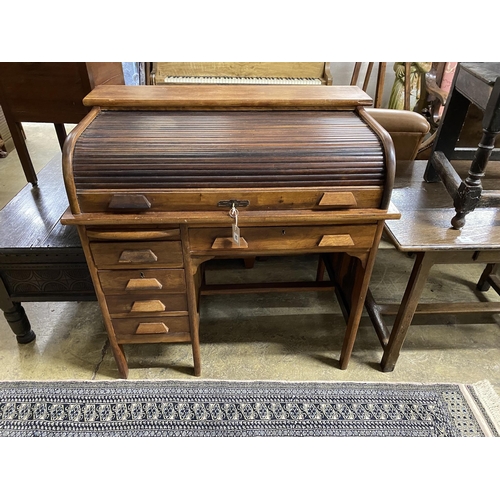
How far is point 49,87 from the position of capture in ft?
6.23

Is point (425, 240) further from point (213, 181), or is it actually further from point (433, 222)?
point (213, 181)

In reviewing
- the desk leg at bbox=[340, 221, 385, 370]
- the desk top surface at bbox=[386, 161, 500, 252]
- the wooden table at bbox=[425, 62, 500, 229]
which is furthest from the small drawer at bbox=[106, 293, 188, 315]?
the wooden table at bbox=[425, 62, 500, 229]

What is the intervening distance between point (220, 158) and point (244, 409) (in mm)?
1167

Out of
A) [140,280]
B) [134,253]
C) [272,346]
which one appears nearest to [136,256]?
[134,253]

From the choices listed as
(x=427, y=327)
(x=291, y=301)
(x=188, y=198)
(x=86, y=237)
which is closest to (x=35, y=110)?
(x=86, y=237)

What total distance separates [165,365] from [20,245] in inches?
36.0

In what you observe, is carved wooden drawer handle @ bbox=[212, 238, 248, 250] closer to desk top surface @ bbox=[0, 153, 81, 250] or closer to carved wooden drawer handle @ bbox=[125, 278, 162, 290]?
carved wooden drawer handle @ bbox=[125, 278, 162, 290]

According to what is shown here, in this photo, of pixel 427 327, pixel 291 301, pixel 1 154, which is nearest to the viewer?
pixel 427 327

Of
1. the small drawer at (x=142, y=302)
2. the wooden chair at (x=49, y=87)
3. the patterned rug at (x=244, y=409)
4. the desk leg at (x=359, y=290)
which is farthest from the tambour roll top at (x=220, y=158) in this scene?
the patterned rug at (x=244, y=409)

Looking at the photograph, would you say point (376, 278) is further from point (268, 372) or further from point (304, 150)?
point (304, 150)

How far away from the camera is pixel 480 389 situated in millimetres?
1866

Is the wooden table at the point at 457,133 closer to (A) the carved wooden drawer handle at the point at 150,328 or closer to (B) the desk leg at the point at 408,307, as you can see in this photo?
(B) the desk leg at the point at 408,307

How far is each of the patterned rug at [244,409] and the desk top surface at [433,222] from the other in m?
0.79

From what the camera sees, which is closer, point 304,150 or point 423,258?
point 304,150
